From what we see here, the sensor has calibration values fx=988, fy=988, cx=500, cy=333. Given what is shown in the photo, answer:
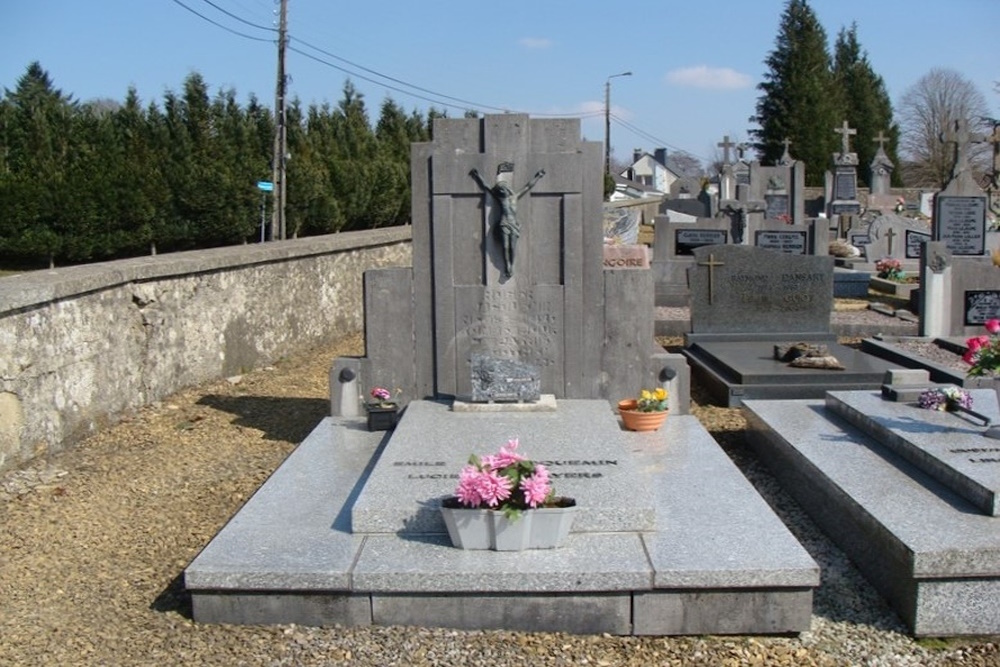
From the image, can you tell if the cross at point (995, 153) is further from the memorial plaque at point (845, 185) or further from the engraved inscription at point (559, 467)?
the engraved inscription at point (559, 467)

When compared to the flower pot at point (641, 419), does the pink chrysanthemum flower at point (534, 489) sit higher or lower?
higher

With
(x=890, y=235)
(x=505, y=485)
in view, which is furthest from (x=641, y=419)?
(x=890, y=235)

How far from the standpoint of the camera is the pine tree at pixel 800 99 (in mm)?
48625

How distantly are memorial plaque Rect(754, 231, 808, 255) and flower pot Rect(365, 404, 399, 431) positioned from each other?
42.6 feet

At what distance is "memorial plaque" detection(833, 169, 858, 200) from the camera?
3212 centimetres

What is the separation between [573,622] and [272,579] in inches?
53.8

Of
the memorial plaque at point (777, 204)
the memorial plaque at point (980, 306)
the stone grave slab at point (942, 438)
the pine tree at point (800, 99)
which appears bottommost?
the stone grave slab at point (942, 438)

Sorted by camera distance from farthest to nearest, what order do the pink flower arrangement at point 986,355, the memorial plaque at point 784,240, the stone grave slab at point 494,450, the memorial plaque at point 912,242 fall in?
the memorial plaque at point 912,242 → the memorial plaque at point 784,240 → the pink flower arrangement at point 986,355 → the stone grave slab at point 494,450

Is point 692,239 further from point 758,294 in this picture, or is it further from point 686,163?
point 686,163

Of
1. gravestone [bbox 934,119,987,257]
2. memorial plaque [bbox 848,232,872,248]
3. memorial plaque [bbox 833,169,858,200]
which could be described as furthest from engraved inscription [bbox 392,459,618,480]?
memorial plaque [bbox 833,169,858,200]

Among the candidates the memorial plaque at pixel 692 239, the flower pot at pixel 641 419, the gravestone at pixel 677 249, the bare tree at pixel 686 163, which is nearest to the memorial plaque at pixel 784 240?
the gravestone at pixel 677 249

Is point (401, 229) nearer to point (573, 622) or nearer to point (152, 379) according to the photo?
point (152, 379)

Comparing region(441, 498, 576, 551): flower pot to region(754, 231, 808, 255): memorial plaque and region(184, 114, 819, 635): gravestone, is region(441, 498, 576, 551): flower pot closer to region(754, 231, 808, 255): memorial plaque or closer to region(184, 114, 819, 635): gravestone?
region(184, 114, 819, 635): gravestone

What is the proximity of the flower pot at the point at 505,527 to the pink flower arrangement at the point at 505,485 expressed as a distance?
4cm
